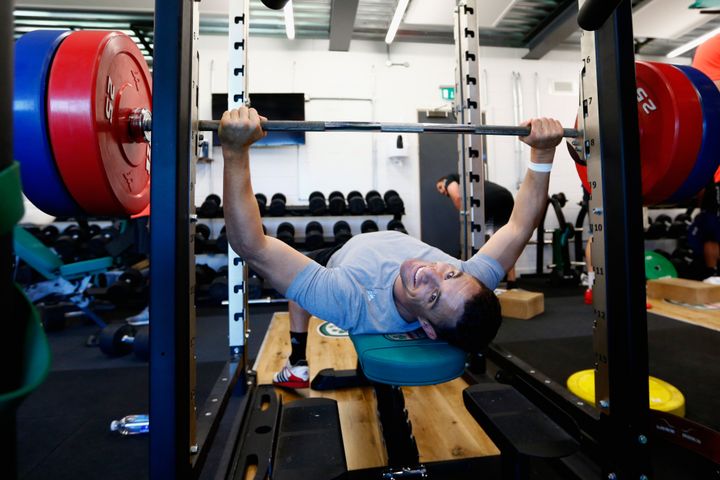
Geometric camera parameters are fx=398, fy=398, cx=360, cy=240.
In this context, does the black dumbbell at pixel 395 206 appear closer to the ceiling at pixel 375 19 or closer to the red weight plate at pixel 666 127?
the ceiling at pixel 375 19

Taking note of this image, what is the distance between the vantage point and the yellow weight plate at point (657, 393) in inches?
55.1

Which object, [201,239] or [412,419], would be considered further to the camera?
[201,239]

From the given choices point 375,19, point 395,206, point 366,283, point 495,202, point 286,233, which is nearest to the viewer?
point 366,283

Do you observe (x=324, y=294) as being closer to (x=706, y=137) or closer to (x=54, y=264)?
(x=706, y=137)

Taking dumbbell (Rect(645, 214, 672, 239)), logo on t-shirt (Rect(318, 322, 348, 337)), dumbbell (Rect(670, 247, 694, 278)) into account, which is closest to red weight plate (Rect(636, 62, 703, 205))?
logo on t-shirt (Rect(318, 322, 348, 337))

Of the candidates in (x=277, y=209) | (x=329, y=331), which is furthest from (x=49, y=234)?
(x=329, y=331)

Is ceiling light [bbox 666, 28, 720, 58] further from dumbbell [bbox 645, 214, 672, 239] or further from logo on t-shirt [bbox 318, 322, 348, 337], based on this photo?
logo on t-shirt [bbox 318, 322, 348, 337]

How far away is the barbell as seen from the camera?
3.20ft

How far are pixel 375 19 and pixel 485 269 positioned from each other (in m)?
3.98

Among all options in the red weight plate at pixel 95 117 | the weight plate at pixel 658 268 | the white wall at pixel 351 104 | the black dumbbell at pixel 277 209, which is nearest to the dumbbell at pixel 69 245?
the white wall at pixel 351 104

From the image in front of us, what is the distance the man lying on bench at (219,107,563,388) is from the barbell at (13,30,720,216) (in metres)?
0.11

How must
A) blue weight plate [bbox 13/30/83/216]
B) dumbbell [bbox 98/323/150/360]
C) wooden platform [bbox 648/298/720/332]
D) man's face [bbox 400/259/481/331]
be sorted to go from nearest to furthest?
blue weight plate [bbox 13/30/83/216] < man's face [bbox 400/259/481/331] < dumbbell [bbox 98/323/150/360] < wooden platform [bbox 648/298/720/332]

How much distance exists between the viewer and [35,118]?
0.96 metres

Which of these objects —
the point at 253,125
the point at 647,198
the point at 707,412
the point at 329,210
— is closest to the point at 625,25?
the point at 647,198
